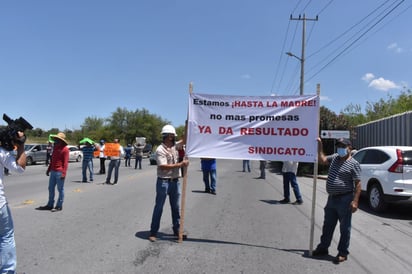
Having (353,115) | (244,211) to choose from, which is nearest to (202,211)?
(244,211)

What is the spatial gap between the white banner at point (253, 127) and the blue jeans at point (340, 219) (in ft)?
2.64

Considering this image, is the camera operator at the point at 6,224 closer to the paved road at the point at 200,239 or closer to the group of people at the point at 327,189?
the group of people at the point at 327,189

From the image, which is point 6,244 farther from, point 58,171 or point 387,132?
point 387,132

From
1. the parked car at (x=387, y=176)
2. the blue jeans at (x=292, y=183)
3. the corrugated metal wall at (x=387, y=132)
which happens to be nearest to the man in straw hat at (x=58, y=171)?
the blue jeans at (x=292, y=183)

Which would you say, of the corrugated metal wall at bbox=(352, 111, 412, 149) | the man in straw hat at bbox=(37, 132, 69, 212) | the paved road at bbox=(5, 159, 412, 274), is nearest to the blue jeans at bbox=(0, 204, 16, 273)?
the paved road at bbox=(5, 159, 412, 274)

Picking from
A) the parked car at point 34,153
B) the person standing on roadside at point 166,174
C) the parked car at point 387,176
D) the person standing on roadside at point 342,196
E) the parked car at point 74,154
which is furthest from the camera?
the parked car at point 74,154

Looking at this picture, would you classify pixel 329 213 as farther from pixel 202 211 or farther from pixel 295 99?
pixel 202 211

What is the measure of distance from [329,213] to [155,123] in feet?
249

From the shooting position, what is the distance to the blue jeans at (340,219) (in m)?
5.55

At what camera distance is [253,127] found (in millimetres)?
6391

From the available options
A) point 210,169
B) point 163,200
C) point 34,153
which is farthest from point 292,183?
point 34,153

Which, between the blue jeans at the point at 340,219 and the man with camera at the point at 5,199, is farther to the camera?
the blue jeans at the point at 340,219

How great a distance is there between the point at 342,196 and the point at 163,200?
2792 mm

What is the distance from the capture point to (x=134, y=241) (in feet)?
20.7
